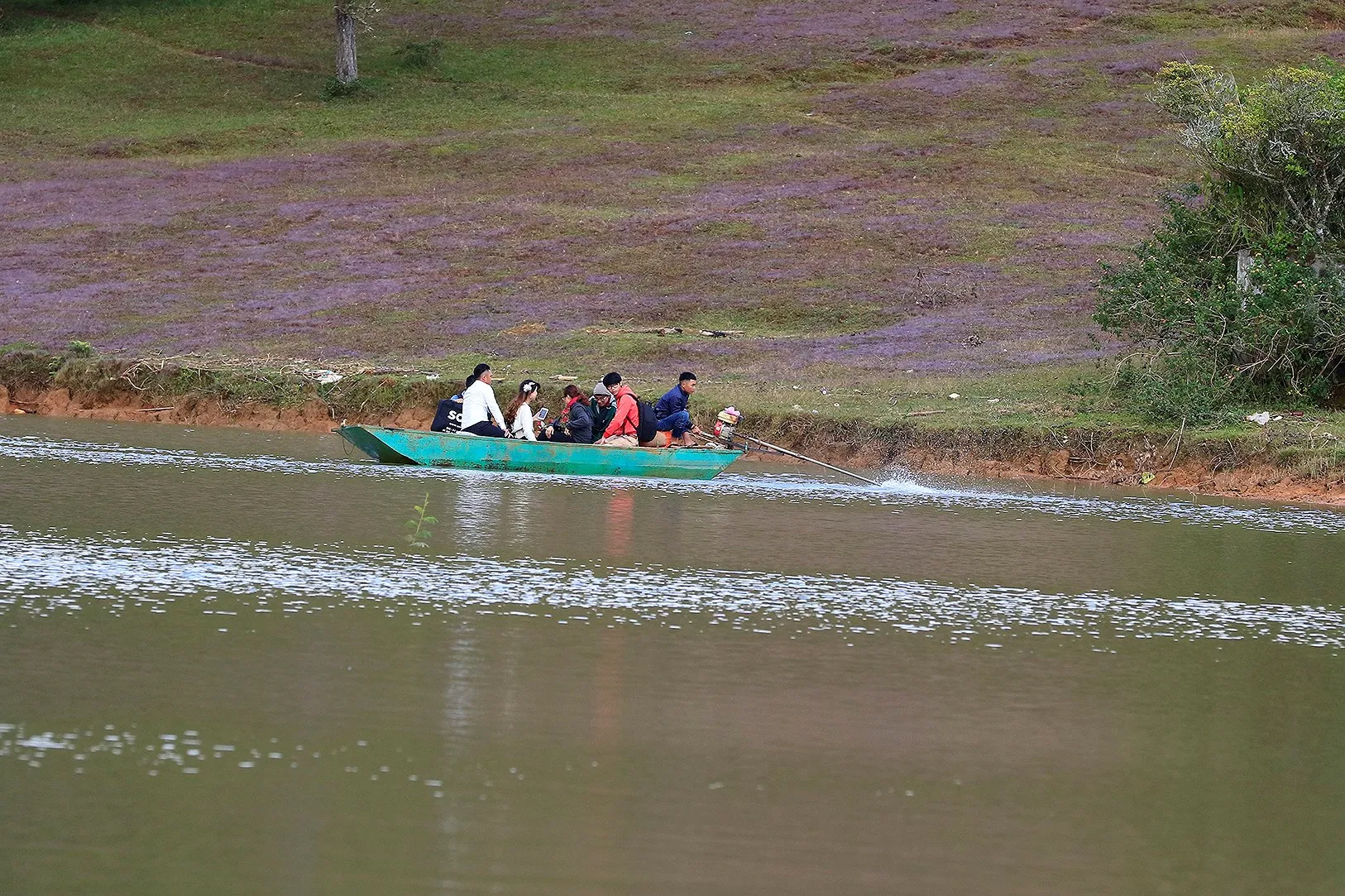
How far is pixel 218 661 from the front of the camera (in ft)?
39.3

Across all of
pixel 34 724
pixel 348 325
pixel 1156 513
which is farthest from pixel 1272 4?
pixel 34 724

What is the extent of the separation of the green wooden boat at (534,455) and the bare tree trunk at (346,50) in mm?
41562

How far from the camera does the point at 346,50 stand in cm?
6462

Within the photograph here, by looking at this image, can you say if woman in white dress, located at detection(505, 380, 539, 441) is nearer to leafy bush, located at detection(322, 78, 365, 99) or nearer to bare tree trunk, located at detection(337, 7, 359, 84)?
leafy bush, located at detection(322, 78, 365, 99)

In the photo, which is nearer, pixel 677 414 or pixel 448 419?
pixel 448 419

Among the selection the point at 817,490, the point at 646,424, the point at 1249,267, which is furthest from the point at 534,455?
the point at 1249,267

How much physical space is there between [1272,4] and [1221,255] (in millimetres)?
43340

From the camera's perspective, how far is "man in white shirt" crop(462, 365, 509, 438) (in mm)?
26188

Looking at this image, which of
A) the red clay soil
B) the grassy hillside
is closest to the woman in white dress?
the red clay soil

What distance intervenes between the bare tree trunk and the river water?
Result: 151 ft

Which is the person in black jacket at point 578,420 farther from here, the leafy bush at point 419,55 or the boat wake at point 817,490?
the leafy bush at point 419,55

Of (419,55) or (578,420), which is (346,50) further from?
(578,420)

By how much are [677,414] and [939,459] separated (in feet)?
16.1

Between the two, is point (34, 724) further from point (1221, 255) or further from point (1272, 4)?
point (1272, 4)
